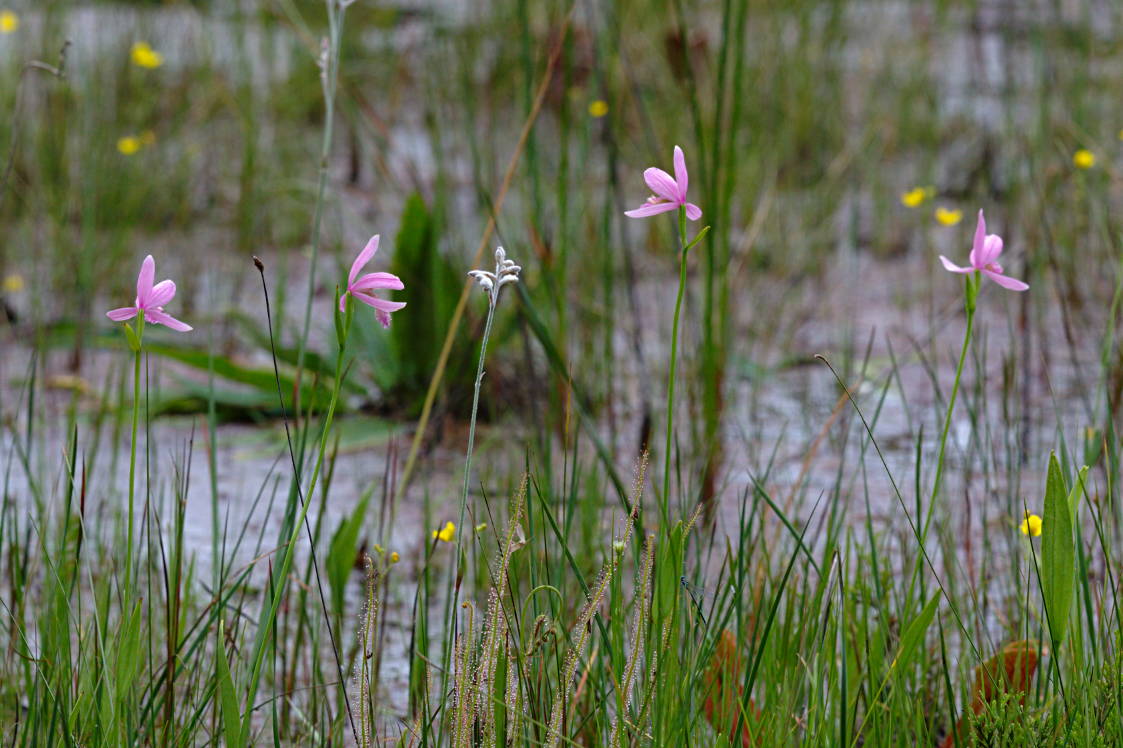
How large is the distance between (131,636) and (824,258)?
101 inches

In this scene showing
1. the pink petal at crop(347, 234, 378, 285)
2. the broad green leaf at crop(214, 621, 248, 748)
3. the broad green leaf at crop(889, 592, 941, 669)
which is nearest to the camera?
the pink petal at crop(347, 234, 378, 285)

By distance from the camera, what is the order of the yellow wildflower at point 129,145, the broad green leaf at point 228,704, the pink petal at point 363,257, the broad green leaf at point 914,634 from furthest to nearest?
the yellow wildflower at point 129,145
the broad green leaf at point 914,634
the broad green leaf at point 228,704
the pink petal at point 363,257

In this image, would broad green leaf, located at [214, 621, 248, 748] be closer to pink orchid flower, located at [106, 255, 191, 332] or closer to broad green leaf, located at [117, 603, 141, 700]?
broad green leaf, located at [117, 603, 141, 700]

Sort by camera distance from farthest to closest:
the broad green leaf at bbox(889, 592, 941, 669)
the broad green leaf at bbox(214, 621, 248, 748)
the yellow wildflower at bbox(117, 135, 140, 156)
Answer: the yellow wildflower at bbox(117, 135, 140, 156) → the broad green leaf at bbox(889, 592, 941, 669) → the broad green leaf at bbox(214, 621, 248, 748)

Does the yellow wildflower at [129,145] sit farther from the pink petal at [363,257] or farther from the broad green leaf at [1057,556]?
the broad green leaf at [1057,556]

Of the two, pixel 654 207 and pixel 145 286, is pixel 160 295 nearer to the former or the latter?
pixel 145 286

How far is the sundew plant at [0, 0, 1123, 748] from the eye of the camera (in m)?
1.00

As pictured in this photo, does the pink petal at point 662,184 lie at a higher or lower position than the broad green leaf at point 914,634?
higher

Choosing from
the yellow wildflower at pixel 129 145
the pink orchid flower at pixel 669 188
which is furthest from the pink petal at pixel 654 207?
the yellow wildflower at pixel 129 145

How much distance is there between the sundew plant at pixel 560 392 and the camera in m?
1.00

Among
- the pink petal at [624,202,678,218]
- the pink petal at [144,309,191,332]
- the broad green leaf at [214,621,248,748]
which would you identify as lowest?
the broad green leaf at [214,621,248,748]

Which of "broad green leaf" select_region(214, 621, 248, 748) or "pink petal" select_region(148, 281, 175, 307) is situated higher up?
"pink petal" select_region(148, 281, 175, 307)

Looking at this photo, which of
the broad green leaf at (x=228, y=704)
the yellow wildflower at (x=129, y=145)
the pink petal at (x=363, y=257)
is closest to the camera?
the pink petal at (x=363, y=257)

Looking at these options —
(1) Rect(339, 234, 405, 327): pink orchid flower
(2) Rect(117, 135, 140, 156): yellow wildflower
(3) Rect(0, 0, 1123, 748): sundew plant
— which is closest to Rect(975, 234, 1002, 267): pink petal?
(3) Rect(0, 0, 1123, 748): sundew plant
